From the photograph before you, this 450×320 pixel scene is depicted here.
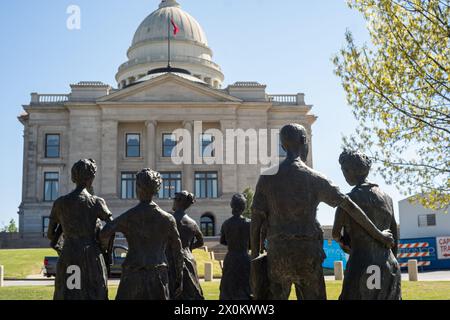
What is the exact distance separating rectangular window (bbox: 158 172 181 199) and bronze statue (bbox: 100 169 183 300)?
178ft

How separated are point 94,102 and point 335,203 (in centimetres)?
5851

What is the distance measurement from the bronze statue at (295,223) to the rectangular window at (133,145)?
57.9 m

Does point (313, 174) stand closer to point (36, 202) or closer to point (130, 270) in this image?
point (130, 270)

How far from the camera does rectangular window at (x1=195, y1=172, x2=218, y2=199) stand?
206 ft

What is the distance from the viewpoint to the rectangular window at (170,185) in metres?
61.5

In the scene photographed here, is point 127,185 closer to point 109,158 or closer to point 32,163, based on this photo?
point 109,158

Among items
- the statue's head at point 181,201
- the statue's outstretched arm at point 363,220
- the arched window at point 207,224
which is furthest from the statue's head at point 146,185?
the arched window at point 207,224

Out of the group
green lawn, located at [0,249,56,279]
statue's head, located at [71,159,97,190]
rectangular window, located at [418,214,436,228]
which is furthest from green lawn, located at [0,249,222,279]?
statue's head, located at [71,159,97,190]

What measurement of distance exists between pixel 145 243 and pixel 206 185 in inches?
2217

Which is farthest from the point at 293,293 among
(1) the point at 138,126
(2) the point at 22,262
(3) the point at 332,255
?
(1) the point at 138,126

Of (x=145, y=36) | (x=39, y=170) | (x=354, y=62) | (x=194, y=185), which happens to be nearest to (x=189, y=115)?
(x=194, y=185)

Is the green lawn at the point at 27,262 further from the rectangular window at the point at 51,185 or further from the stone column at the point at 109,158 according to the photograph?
the rectangular window at the point at 51,185

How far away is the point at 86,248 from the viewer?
744 centimetres

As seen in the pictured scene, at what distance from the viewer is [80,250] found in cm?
741
